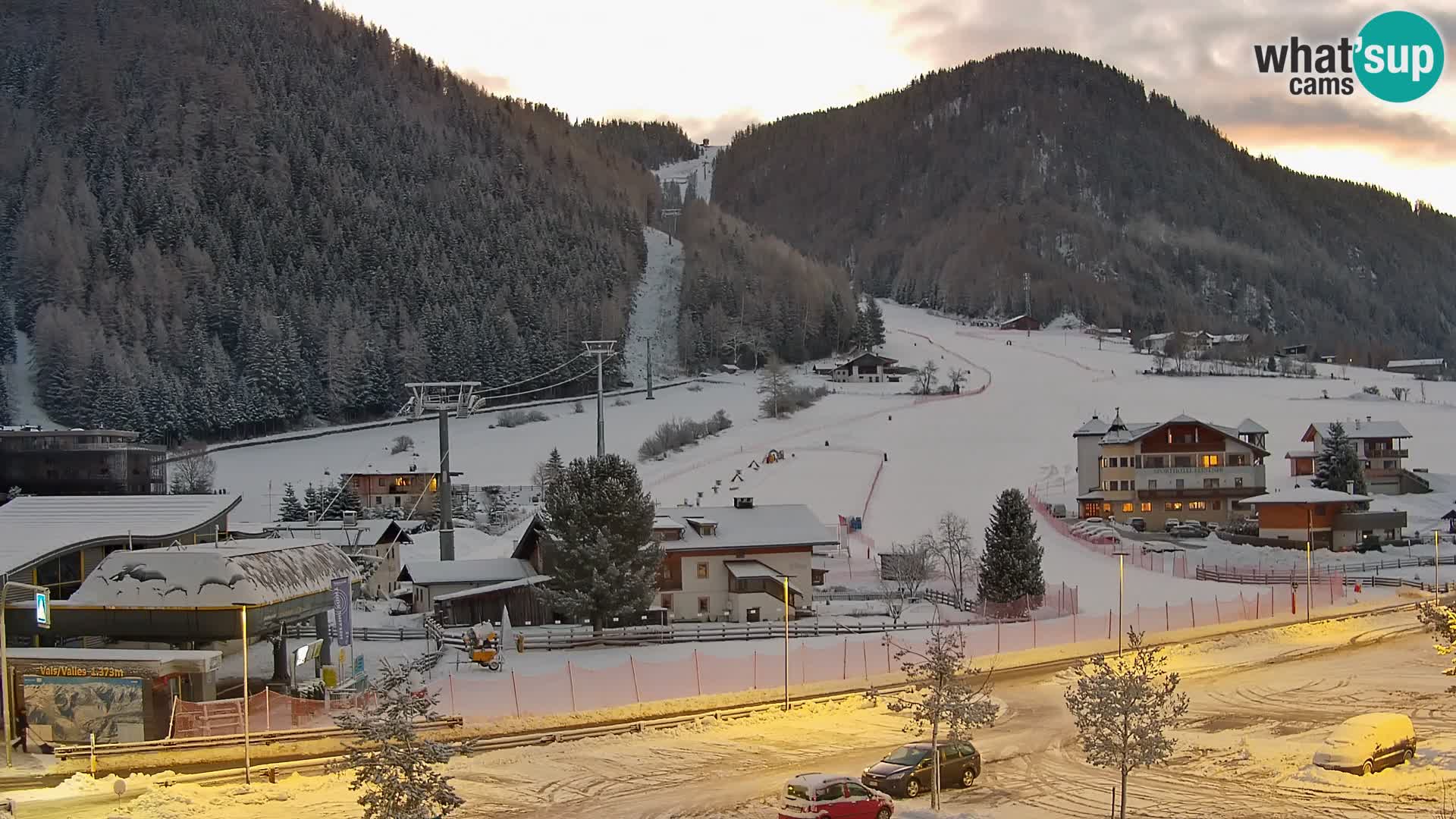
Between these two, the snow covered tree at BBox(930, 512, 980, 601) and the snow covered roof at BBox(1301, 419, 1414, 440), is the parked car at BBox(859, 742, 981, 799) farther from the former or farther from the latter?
the snow covered roof at BBox(1301, 419, 1414, 440)

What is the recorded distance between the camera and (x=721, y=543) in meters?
50.1

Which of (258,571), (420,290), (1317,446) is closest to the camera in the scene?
(258,571)

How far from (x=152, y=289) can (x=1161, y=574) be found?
126513 millimetres

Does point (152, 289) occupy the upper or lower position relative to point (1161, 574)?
upper

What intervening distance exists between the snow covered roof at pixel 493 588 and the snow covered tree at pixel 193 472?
140ft

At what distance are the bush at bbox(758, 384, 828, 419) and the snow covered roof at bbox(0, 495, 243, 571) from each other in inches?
2856

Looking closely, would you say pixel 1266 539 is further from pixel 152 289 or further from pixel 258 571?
pixel 152 289

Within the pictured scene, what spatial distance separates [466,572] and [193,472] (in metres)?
53.5

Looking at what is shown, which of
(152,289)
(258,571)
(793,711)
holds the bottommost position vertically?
(793,711)

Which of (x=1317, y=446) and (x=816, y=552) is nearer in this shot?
(x=816, y=552)

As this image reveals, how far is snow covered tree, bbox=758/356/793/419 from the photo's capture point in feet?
372

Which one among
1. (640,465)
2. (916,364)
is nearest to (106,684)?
(640,465)

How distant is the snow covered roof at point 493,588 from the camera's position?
47.0 m

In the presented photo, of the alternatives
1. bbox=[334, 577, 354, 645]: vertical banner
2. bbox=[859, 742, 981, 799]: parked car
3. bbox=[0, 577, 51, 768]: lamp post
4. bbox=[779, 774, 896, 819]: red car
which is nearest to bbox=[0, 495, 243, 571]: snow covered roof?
bbox=[0, 577, 51, 768]: lamp post
